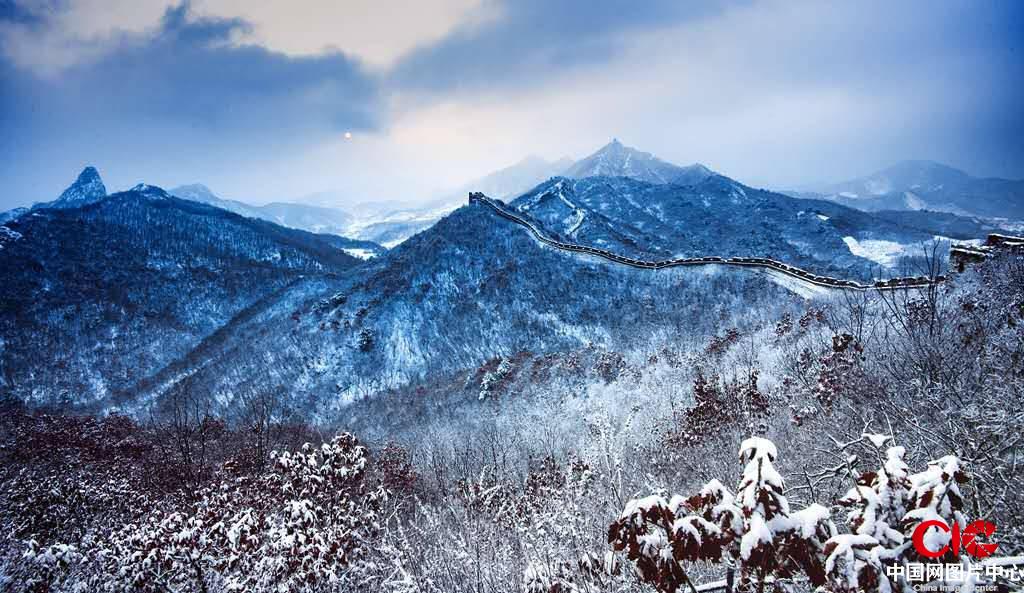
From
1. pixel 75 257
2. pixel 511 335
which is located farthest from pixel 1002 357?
pixel 75 257

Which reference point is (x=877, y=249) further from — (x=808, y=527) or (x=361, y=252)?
(x=361, y=252)

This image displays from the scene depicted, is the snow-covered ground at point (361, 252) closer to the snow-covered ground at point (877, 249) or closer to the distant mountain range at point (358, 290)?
the distant mountain range at point (358, 290)

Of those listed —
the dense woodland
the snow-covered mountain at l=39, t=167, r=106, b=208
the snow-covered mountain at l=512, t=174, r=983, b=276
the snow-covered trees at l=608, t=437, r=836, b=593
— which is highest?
the snow-covered mountain at l=39, t=167, r=106, b=208

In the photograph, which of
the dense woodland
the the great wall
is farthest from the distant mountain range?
the dense woodland

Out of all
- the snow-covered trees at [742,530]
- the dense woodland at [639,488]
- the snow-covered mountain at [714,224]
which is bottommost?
the dense woodland at [639,488]

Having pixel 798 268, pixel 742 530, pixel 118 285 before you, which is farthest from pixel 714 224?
pixel 118 285

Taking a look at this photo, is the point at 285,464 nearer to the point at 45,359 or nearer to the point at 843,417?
the point at 843,417

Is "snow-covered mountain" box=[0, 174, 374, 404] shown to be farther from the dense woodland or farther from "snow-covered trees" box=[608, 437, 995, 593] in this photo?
"snow-covered trees" box=[608, 437, 995, 593]

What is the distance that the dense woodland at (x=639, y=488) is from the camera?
3.11 m

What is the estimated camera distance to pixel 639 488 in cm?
1111

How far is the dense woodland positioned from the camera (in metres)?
3.11
